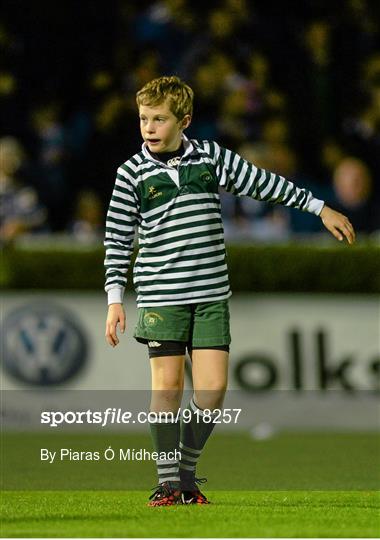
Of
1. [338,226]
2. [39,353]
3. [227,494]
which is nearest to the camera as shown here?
[338,226]

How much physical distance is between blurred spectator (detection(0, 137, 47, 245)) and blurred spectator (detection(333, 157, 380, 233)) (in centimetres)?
262

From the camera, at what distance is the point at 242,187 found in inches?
301

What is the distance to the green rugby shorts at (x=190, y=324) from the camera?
748 cm

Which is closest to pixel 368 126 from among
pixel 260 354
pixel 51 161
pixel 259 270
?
pixel 259 270

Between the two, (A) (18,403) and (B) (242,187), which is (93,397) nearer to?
(A) (18,403)

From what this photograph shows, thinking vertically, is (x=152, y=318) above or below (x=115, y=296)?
below

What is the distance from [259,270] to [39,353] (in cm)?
200

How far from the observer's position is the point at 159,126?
750 cm

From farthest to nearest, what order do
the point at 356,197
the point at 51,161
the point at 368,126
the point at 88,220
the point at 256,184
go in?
1. the point at 368,126
2. the point at 51,161
3. the point at 88,220
4. the point at 356,197
5. the point at 256,184

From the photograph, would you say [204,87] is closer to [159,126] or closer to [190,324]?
[159,126]

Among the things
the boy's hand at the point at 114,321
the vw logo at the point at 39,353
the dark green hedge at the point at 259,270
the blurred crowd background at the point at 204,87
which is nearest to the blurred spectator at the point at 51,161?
the blurred crowd background at the point at 204,87

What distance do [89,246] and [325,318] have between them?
6.97 ft

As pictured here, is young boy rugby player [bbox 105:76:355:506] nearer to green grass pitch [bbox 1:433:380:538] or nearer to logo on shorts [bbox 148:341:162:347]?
logo on shorts [bbox 148:341:162:347]

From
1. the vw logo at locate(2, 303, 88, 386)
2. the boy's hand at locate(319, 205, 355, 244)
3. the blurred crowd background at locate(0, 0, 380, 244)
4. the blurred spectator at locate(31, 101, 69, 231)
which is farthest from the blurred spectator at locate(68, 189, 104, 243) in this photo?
the boy's hand at locate(319, 205, 355, 244)
